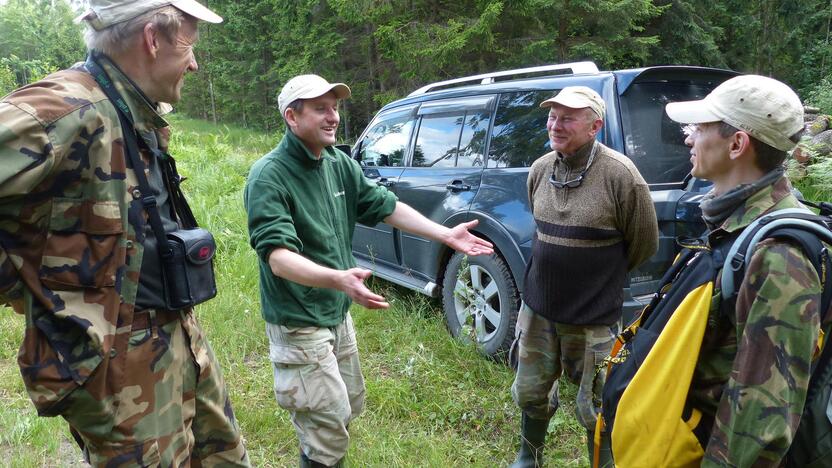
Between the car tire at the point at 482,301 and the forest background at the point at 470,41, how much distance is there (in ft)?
9.15

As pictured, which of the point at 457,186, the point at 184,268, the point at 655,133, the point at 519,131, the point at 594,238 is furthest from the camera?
the point at 457,186

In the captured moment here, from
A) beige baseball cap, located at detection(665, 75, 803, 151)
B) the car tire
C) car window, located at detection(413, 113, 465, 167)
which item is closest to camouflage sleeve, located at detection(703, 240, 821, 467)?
beige baseball cap, located at detection(665, 75, 803, 151)

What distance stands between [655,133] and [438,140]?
6.25 ft

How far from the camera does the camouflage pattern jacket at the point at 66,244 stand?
4.97ft

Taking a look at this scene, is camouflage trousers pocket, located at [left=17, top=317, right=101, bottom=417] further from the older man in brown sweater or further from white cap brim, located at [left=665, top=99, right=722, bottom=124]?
the older man in brown sweater

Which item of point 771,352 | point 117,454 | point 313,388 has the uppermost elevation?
point 771,352

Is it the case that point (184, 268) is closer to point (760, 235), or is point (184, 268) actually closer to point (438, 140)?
point (760, 235)

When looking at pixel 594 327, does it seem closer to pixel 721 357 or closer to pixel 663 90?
pixel 721 357

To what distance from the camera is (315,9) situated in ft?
57.6

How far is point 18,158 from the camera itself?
4.62 feet

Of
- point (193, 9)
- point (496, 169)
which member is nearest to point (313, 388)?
point (193, 9)

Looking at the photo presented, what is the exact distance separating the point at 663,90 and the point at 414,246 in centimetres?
227

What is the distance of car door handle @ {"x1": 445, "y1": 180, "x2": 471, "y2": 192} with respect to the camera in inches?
165

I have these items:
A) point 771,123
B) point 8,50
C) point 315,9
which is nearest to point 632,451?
point 771,123
